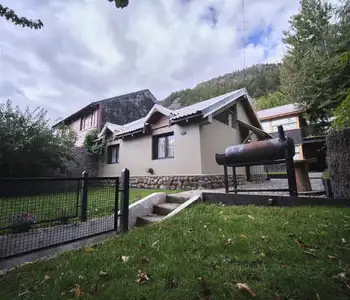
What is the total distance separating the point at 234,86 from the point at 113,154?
1242 inches

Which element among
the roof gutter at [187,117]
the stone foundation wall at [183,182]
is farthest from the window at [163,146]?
the stone foundation wall at [183,182]

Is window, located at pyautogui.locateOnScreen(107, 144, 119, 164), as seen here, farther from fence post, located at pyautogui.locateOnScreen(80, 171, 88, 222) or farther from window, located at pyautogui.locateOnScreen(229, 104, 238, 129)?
fence post, located at pyautogui.locateOnScreen(80, 171, 88, 222)

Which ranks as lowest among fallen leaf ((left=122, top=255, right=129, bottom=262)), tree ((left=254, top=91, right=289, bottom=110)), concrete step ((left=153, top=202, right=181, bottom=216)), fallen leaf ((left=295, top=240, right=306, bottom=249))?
fallen leaf ((left=122, top=255, right=129, bottom=262))

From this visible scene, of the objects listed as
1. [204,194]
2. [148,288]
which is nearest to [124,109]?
[204,194]

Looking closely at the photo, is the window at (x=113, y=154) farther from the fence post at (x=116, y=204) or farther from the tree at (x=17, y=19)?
the tree at (x=17, y=19)

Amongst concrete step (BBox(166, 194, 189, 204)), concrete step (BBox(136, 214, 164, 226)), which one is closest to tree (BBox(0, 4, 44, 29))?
concrete step (BBox(136, 214, 164, 226))

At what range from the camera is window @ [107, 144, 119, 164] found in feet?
42.8

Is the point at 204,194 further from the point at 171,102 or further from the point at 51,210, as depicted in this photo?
the point at 171,102

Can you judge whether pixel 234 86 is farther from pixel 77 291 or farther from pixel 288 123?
pixel 77 291

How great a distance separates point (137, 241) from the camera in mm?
2900

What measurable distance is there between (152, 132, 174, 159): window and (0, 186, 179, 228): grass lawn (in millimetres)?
6043

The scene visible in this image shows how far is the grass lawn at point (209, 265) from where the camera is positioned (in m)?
1.62

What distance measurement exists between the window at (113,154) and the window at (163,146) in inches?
141

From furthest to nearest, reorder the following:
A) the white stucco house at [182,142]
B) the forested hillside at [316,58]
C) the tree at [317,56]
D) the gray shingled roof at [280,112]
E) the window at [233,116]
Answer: the gray shingled roof at [280,112] < the tree at [317,56] < the forested hillside at [316,58] < the window at [233,116] < the white stucco house at [182,142]
